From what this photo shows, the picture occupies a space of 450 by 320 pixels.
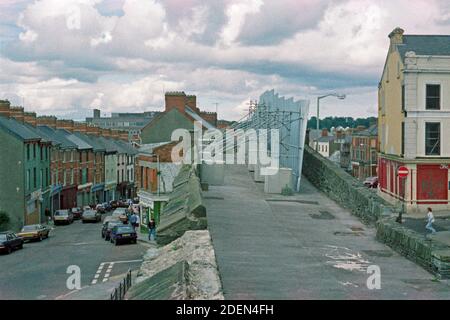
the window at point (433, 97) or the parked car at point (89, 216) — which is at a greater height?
the window at point (433, 97)

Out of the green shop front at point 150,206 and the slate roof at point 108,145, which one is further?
the slate roof at point 108,145

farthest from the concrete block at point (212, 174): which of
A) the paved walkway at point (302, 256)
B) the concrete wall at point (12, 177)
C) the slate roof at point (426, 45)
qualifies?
the concrete wall at point (12, 177)

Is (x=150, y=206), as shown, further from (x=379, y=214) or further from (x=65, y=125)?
(x=65, y=125)

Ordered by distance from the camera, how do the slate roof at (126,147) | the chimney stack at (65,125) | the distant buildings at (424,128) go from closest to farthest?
the distant buildings at (424,128), the chimney stack at (65,125), the slate roof at (126,147)

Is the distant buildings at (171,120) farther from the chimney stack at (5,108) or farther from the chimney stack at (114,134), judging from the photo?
the chimney stack at (114,134)

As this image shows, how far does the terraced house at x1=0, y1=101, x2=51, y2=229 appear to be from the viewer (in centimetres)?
6069

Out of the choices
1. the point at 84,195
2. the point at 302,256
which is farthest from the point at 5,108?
the point at 302,256

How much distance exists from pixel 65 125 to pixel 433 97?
61023mm

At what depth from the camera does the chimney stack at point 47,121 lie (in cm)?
8376

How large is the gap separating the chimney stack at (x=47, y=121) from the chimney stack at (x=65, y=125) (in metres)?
2.41

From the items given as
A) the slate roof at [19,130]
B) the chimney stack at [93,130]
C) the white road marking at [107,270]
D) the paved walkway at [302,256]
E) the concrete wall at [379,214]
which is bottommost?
the white road marking at [107,270]

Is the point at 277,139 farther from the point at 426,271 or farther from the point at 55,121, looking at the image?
the point at 55,121

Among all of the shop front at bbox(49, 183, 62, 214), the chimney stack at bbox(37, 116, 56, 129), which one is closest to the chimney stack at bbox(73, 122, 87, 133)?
the chimney stack at bbox(37, 116, 56, 129)
